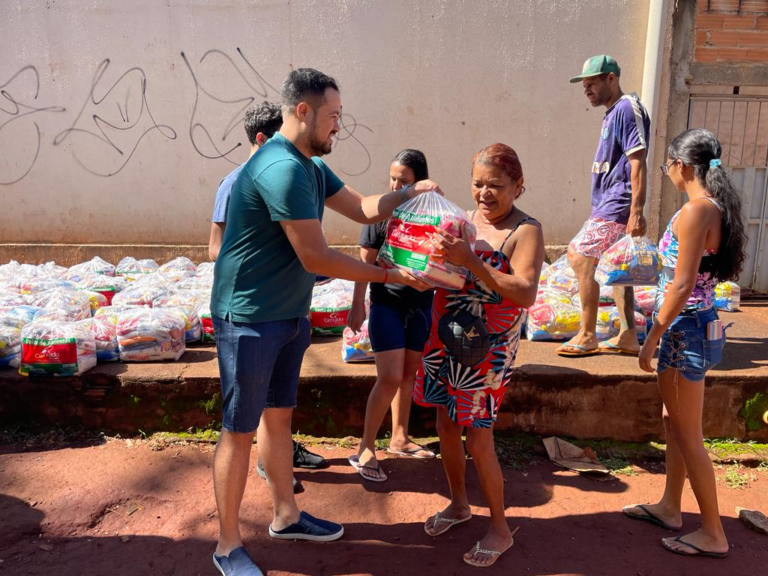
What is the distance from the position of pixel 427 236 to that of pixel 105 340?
2808 millimetres

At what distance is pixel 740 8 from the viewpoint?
659 centimetres

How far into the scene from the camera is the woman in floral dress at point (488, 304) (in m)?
2.60

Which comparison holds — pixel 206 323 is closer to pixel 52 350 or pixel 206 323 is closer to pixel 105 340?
pixel 105 340

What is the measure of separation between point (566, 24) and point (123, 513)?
6311mm

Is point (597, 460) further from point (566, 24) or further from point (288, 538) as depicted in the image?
point (566, 24)

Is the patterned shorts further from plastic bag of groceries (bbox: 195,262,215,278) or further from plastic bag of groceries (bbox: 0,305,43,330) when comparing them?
plastic bag of groceries (bbox: 0,305,43,330)

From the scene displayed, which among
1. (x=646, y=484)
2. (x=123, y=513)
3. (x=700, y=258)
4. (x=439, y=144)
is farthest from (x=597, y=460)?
(x=439, y=144)

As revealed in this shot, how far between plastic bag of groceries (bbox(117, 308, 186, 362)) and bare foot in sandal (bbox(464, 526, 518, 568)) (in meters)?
2.56

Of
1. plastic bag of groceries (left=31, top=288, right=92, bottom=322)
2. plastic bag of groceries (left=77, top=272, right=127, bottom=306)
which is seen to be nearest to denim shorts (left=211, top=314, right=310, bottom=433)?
plastic bag of groceries (left=31, top=288, right=92, bottom=322)

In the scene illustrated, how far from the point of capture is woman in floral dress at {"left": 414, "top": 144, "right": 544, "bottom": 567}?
260 centimetres

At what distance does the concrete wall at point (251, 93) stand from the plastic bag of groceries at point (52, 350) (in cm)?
350

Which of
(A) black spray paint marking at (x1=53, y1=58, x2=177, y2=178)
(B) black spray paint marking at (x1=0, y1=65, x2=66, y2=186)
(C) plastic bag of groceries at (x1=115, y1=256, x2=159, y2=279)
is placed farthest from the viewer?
(B) black spray paint marking at (x1=0, y1=65, x2=66, y2=186)

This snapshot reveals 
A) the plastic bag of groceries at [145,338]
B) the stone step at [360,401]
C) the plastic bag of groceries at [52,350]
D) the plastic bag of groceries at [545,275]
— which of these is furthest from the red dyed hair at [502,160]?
the plastic bag of groceries at [545,275]

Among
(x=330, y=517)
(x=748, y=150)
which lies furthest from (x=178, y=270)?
(x=748, y=150)
